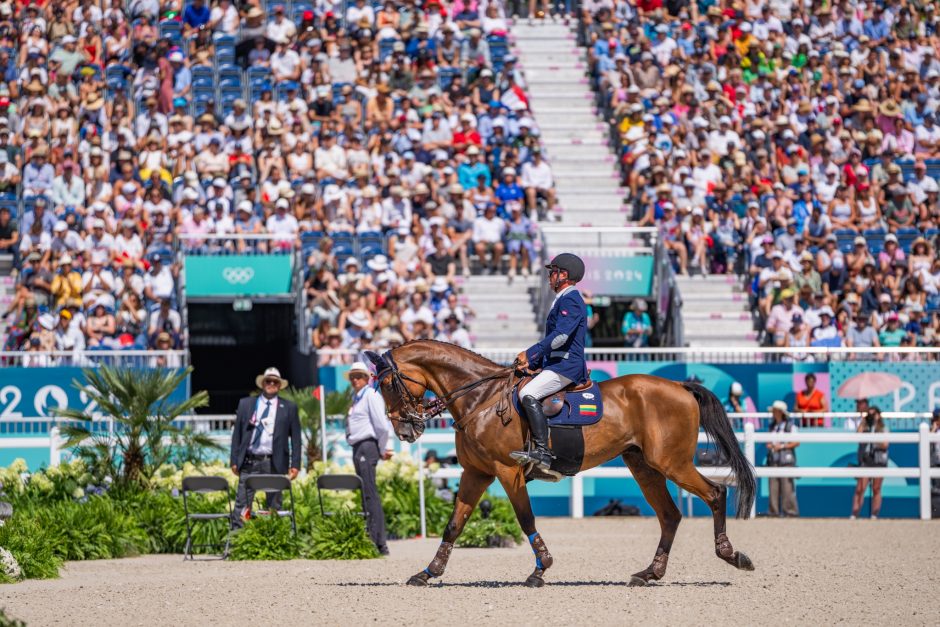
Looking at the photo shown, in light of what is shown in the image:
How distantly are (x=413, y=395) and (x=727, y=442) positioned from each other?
8.80 ft

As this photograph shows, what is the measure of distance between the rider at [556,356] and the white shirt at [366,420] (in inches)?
150

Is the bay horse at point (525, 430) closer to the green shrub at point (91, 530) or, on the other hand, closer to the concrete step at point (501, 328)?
the green shrub at point (91, 530)

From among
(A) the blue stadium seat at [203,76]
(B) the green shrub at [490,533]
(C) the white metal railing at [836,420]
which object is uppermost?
(A) the blue stadium seat at [203,76]

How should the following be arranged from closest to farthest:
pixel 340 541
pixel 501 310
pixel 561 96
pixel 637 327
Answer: pixel 340 541
pixel 637 327
pixel 501 310
pixel 561 96

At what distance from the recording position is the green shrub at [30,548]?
13.2 metres

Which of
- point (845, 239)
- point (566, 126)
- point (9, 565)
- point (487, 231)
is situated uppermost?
A: point (566, 126)

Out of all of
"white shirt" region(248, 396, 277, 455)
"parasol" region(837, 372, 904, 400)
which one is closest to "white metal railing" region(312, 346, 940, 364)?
"parasol" region(837, 372, 904, 400)

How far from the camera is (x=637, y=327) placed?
24.5 m

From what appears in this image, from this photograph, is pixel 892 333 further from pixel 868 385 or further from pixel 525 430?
pixel 525 430

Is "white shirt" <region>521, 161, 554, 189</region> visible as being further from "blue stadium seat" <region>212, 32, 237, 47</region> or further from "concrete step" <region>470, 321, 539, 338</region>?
"blue stadium seat" <region>212, 32, 237, 47</region>

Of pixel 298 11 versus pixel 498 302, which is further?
pixel 298 11

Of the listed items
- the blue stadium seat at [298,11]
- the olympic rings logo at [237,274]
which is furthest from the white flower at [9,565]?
the blue stadium seat at [298,11]

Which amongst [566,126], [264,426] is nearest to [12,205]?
[566,126]

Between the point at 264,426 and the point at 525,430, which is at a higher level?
the point at 525,430
